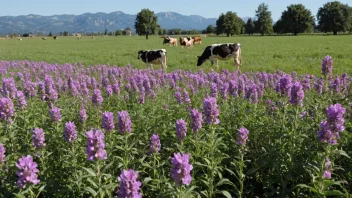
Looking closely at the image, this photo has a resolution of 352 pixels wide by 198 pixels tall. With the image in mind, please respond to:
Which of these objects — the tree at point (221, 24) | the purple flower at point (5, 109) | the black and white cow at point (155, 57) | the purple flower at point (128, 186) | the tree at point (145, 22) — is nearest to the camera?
the purple flower at point (128, 186)

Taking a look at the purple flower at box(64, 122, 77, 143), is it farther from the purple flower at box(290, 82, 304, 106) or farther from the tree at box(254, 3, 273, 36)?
the tree at box(254, 3, 273, 36)

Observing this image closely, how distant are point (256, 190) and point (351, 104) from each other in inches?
102

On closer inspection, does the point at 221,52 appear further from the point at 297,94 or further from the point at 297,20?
the point at 297,20

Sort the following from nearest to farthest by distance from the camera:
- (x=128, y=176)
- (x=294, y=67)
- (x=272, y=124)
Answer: (x=128, y=176) → (x=272, y=124) → (x=294, y=67)

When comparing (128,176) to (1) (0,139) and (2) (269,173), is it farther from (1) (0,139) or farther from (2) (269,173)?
(1) (0,139)

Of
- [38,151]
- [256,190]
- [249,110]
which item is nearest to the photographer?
[38,151]

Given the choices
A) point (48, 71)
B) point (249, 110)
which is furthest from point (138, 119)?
point (48, 71)

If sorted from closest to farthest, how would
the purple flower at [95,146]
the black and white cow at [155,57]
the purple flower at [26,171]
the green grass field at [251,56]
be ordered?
the purple flower at [26,171]
the purple flower at [95,146]
the green grass field at [251,56]
the black and white cow at [155,57]

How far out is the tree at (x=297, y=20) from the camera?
120500 millimetres

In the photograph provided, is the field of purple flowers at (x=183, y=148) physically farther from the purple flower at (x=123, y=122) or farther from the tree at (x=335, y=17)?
the tree at (x=335, y=17)

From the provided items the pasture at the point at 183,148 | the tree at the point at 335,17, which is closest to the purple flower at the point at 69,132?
the pasture at the point at 183,148

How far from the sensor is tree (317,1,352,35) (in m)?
112

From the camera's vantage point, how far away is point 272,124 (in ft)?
19.4

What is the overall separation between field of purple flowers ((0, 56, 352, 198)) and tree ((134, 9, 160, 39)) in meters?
117
